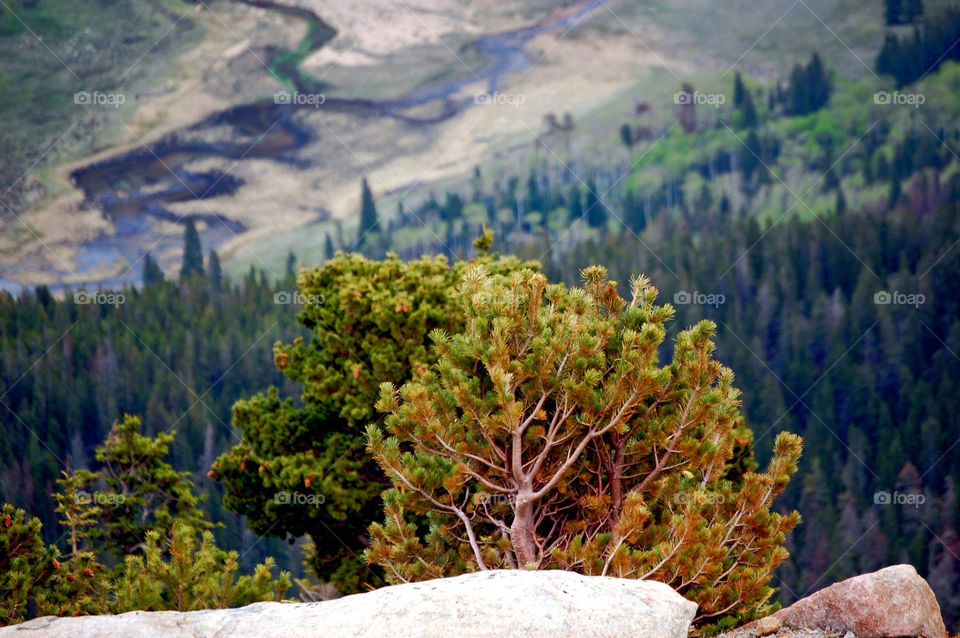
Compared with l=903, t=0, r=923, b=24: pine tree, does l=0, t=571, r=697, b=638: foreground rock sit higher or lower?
lower

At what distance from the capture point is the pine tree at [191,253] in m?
70.0

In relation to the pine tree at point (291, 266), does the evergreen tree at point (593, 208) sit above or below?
above

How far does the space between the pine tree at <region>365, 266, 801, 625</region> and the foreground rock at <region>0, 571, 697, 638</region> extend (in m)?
1.86

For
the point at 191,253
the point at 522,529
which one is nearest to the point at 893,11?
the point at 191,253

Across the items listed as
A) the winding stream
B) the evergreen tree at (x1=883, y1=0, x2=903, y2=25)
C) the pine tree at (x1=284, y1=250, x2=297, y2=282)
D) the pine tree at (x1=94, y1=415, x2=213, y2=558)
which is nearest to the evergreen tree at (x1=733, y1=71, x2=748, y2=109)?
the evergreen tree at (x1=883, y1=0, x2=903, y2=25)

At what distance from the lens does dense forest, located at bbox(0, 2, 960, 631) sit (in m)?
55.3

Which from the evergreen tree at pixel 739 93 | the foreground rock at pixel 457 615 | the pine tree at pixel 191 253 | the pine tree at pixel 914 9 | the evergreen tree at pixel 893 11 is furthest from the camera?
the evergreen tree at pixel 739 93

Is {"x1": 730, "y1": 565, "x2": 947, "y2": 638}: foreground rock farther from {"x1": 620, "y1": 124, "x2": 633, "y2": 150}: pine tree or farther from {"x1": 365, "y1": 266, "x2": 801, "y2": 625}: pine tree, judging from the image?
{"x1": 620, "y1": 124, "x2": 633, "y2": 150}: pine tree

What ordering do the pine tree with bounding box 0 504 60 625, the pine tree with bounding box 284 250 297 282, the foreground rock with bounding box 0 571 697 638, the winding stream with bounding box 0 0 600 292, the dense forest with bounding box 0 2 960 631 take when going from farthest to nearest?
the pine tree with bounding box 284 250 297 282, the winding stream with bounding box 0 0 600 292, the dense forest with bounding box 0 2 960 631, the pine tree with bounding box 0 504 60 625, the foreground rock with bounding box 0 571 697 638

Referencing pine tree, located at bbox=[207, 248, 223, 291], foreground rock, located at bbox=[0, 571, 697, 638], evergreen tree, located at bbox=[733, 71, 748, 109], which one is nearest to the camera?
foreground rock, located at bbox=[0, 571, 697, 638]

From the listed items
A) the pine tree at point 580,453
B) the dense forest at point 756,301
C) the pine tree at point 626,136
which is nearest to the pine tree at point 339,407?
the pine tree at point 580,453

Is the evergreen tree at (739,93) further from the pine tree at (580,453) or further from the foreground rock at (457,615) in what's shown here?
the foreground rock at (457,615)

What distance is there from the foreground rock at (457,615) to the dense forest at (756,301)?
143 feet

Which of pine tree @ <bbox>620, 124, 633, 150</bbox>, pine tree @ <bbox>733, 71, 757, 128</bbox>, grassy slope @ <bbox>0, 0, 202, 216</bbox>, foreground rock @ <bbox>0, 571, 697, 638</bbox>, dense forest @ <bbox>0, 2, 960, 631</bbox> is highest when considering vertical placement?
grassy slope @ <bbox>0, 0, 202, 216</bbox>
